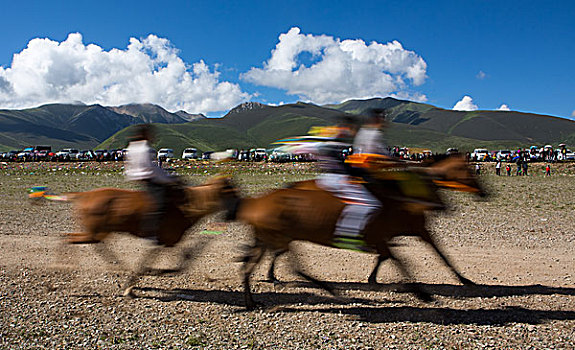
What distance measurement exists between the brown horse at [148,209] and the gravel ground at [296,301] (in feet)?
2.16

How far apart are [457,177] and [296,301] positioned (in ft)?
10.3

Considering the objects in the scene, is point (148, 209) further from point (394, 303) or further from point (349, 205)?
point (394, 303)

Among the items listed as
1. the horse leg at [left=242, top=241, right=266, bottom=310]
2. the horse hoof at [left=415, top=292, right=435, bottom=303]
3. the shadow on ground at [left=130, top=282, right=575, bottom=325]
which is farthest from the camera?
the horse hoof at [left=415, top=292, right=435, bottom=303]

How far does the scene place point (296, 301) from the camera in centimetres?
629

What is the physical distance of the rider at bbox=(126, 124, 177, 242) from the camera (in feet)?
20.2

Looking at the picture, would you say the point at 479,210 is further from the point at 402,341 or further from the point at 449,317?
the point at 402,341

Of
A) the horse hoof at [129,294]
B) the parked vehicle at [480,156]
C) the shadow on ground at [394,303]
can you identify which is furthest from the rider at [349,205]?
the parked vehicle at [480,156]

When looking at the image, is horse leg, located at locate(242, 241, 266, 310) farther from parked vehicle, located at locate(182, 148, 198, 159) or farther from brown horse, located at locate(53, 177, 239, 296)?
parked vehicle, located at locate(182, 148, 198, 159)

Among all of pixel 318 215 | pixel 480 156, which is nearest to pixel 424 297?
pixel 318 215

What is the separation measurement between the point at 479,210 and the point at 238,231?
9585 mm

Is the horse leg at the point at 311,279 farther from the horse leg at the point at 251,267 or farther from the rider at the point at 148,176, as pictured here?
the rider at the point at 148,176

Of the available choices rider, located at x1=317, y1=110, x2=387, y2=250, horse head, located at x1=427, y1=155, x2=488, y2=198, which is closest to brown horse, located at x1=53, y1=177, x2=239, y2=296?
rider, located at x1=317, y1=110, x2=387, y2=250

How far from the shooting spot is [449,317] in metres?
5.68

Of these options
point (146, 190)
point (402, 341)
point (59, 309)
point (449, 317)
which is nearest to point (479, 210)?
point (449, 317)
